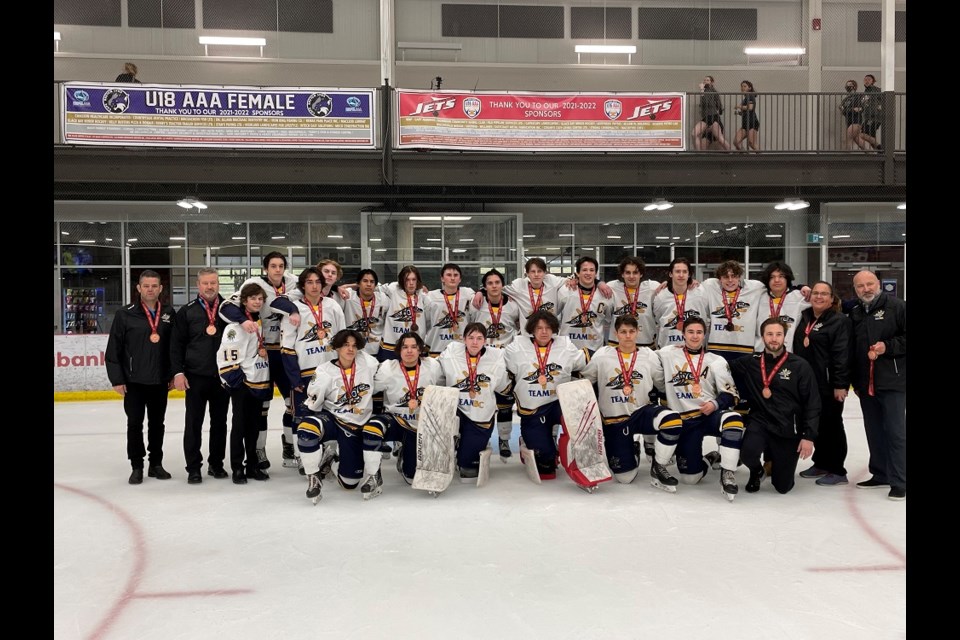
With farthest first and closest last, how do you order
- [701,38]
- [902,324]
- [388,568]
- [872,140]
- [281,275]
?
[701,38] → [872,140] → [281,275] → [902,324] → [388,568]

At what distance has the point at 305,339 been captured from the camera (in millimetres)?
5410

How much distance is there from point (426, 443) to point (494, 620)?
2104 mm

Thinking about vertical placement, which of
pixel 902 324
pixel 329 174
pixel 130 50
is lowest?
pixel 902 324

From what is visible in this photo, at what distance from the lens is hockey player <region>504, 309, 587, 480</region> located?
17.1 ft

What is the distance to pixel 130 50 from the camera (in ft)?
44.1

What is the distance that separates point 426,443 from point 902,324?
333cm

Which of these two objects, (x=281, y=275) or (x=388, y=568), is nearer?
(x=388, y=568)

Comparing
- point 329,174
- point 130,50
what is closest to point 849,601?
point 329,174

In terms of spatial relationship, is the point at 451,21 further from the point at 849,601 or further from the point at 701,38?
the point at 849,601

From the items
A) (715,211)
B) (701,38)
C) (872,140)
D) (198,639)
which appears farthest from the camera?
(701,38)

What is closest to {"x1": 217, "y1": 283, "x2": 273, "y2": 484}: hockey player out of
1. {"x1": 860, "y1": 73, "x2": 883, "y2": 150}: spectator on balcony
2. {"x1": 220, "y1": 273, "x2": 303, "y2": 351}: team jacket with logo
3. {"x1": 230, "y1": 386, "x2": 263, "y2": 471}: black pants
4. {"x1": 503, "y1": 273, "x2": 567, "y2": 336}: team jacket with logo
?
{"x1": 230, "y1": 386, "x2": 263, "y2": 471}: black pants

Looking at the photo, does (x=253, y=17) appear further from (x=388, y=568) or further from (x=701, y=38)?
(x=388, y=568)

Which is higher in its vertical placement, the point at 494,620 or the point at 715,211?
the point at 715,211

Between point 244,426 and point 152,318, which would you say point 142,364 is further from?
point 244,426
